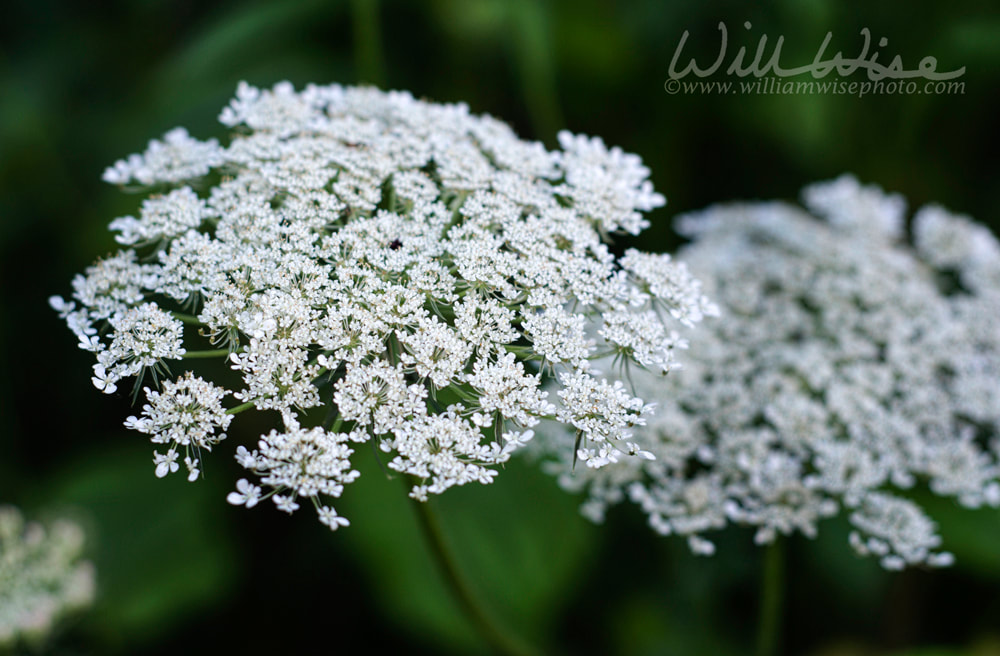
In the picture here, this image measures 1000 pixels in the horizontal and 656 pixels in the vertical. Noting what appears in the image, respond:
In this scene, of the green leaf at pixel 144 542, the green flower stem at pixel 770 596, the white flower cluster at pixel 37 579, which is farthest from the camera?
the green leaf at pixel 144 542

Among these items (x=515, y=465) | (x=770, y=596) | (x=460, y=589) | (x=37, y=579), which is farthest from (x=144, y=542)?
(x=770, y=596)

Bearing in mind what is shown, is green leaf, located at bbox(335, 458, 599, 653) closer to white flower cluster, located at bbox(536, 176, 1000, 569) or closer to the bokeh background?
the bokeh background

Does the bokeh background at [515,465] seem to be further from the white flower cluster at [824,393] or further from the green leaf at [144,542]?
the white flower cluster at [824,393]

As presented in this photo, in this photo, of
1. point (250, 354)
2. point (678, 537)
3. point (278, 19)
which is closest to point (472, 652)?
point (678, 537)

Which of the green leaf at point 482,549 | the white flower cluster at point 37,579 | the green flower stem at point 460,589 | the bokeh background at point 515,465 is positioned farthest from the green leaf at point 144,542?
the green flower stem at point 460,589

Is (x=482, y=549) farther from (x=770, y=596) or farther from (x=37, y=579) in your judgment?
(x=37, y=579)
